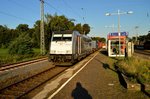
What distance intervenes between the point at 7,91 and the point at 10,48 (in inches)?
1418

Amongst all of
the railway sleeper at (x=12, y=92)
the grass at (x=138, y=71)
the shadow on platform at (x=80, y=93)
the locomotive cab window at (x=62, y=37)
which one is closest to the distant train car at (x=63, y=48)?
the locomotive cab window at (x=62, y=37)

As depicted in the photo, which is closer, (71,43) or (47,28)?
(71,43)

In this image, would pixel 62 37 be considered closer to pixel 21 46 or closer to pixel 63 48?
pixel 63 48

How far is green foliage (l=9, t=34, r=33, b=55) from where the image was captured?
146 feet

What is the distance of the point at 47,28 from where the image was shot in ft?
181

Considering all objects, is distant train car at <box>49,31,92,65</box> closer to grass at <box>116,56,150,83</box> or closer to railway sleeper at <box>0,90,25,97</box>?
grass at <box>116,56,150,83</box>

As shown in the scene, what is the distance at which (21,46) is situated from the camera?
44562 mm

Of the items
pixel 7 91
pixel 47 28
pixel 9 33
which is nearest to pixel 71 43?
pixel 7 91

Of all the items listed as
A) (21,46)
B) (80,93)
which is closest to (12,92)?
(80,93)

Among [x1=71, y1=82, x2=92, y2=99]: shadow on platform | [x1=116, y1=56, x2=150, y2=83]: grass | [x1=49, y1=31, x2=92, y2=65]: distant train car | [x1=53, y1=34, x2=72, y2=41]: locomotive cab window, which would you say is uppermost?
[x1=53, y1=34, x2=72, y2=41]: locomotive cab window

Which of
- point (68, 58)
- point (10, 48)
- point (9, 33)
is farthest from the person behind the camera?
point (9, 33)

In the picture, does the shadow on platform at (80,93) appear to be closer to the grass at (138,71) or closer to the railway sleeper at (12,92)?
the railway sleeper at (12,92)

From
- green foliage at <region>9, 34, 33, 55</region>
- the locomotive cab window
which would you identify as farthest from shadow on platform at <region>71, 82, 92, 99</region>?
green foliage at <region>9, 34, 33, 55</region>

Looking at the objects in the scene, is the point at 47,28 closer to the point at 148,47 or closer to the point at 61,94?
the point at 148,47
